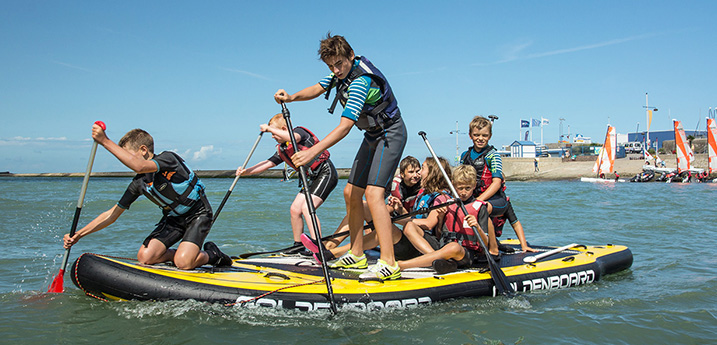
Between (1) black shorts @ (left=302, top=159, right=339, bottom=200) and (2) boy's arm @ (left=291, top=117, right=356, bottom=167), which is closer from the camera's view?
(2) boy's arm @ (left=291, top=117, right=356, bottom=167)

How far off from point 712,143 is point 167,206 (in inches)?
1869

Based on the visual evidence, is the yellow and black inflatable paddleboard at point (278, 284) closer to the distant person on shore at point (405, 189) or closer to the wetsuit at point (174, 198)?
the wetsuit at point (174, 198)

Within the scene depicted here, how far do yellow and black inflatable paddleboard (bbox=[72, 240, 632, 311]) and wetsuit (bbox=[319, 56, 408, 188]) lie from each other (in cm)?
102

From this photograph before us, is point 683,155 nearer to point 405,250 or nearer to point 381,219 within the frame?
point 405,250

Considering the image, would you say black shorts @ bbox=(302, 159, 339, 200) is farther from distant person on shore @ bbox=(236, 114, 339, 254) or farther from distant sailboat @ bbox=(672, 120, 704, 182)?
distant sailboat @ bbox=(672, 120, 704, 182)

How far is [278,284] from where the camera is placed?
16.2 feet

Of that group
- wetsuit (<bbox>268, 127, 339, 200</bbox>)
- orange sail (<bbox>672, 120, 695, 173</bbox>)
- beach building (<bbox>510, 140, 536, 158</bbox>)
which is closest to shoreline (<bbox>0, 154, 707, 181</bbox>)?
orange sail (<bbox>672, 120, 695, 173</bbox>)

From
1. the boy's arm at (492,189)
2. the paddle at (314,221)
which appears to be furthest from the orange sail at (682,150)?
the paddle at (314,221)

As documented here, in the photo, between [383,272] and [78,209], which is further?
[383,272]

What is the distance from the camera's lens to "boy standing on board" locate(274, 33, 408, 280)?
15.6 ft

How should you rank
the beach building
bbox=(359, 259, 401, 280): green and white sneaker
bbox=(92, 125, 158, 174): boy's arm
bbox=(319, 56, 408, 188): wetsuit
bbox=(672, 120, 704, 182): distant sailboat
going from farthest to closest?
1. the beach building
2. bbox=(672, 120, 704, 182): distant sailboat
3. bbox=(359, 259, 401, 280): green and white sneaker
4. bbox=(319, 56, 408, 188): wetsuit
5. bbox=(92, 125, 158, 174): boy's arm

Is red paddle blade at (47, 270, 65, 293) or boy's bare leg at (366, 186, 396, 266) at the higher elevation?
boy's bare leg at (366, 186, 396, 266)

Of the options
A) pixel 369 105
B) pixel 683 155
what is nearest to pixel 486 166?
pixel 369 105

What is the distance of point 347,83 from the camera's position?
503cm
